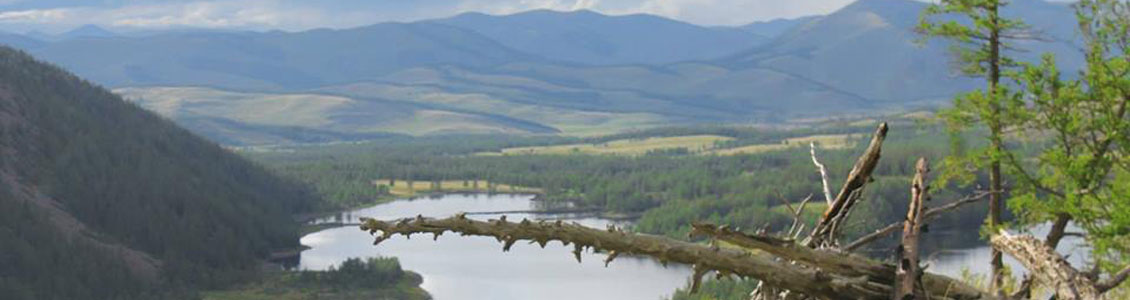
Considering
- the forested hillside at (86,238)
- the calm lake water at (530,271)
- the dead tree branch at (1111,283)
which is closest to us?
the dead tree branch at (1111,283)

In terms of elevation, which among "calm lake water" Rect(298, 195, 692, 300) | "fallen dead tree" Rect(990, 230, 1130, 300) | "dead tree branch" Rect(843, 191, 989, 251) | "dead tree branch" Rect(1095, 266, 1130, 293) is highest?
"dead tree branch" Rect(843, 191, 989, 251)

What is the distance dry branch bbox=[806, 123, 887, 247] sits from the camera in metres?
8.26

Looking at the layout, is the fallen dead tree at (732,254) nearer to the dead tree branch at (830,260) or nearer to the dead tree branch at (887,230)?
the dead tree branch at (830,260)

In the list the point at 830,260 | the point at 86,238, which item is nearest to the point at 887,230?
the point at 830,260

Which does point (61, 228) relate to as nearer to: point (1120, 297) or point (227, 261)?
point (227, 261)

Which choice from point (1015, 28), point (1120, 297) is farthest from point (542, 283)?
point (1120, 297)

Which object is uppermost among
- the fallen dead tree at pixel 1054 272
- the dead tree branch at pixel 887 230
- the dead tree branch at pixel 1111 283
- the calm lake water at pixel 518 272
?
the dead tree branch at pixel 887 230

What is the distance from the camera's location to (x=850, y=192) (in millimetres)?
8430

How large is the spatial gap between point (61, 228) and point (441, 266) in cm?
5418

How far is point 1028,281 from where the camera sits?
24.3 ft

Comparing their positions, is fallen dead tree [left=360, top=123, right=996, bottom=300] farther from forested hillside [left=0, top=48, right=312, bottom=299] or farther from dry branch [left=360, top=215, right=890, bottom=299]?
forested hillside [left=0, top=48, right=312, bottom=299]

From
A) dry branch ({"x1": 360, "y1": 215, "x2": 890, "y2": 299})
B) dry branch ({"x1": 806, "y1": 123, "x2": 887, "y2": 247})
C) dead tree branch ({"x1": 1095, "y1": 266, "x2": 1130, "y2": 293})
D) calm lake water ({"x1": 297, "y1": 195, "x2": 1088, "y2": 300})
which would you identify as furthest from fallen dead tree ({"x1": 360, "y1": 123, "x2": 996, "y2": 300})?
calm lake water ({"x1": 297, "y1": 195, "x2": 1088, "y2": 300})

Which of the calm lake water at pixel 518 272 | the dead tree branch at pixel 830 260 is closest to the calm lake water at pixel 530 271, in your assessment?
the calm lake water at pixel 518 272

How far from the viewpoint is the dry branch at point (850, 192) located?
8.26 meters
